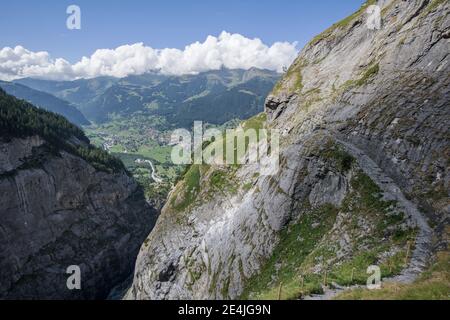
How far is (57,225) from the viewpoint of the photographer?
115500mm

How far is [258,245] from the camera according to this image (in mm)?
50688

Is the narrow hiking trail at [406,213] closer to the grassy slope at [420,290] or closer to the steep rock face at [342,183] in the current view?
the steep rock face at [342,183]

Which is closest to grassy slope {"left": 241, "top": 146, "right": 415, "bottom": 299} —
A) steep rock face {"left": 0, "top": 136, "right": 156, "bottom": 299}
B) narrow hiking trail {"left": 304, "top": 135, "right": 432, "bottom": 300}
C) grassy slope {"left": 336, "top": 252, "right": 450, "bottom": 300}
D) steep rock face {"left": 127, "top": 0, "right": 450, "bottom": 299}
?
steep rock face {"left": 127, "top": 0, "right": 450, "bottom": 299}

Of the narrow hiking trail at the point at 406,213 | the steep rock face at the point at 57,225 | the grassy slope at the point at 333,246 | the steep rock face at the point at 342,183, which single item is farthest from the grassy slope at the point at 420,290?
the steep rock face at the point at 57,225

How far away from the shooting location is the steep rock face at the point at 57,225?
103 metres

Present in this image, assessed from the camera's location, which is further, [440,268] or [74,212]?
[74,212]

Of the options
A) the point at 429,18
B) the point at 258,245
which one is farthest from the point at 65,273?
the point at 429,18

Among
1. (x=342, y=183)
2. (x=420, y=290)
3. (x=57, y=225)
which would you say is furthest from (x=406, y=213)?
(x=57, y=225)

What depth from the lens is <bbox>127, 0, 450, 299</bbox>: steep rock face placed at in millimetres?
34669

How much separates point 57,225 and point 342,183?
102 m

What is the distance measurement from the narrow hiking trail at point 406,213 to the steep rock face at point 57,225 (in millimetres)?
97757

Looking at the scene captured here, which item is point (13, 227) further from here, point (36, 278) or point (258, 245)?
point (258, 245)

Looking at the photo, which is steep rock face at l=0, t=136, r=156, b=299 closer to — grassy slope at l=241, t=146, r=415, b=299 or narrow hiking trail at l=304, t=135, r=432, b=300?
grassy slope at l=241, t=146, r=415, b=299
